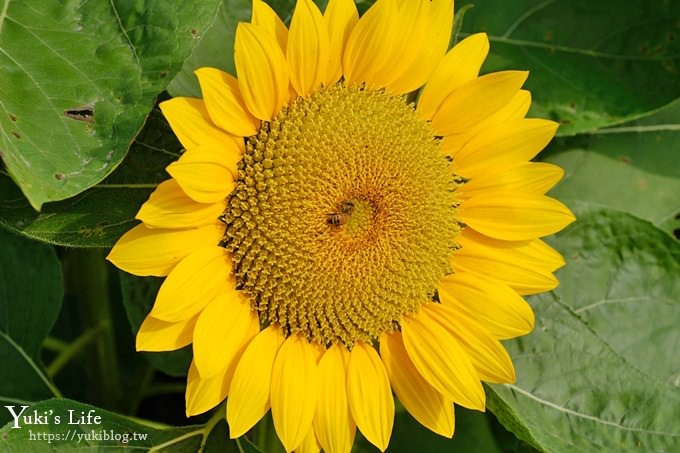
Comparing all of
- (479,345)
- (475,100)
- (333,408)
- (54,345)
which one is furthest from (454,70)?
(54,345)

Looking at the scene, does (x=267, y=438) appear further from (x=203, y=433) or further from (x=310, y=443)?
(x=310, y=443)

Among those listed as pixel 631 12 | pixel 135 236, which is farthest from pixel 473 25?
pixel 135 236

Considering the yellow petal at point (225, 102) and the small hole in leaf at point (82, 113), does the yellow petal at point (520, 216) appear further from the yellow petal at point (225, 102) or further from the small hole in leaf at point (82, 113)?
the small hole in leaf at point (82, 113)

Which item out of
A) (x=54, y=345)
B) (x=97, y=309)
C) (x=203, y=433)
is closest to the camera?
(x=203, y=433)

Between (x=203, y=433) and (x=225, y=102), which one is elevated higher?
(x=225, y=102)

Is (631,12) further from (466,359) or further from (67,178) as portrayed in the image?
(67,178)

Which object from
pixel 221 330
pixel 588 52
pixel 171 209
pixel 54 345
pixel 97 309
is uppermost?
pixel 588 52

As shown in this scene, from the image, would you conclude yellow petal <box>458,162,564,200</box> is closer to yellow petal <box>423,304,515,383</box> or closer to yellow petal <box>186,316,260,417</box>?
yellow petal <box>423,304,515,383</box>
